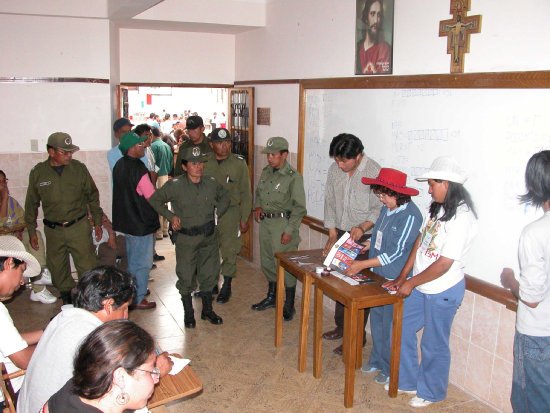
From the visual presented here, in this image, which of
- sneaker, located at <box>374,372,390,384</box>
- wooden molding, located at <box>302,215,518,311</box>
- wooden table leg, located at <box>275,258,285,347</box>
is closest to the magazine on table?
wooden table leg, located at <box>275,258,285,347</box>

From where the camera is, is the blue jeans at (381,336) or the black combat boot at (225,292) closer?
the blue jeans at (381,336)

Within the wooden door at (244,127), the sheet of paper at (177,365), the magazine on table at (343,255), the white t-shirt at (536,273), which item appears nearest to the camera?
the sheet of paper at (177,365)

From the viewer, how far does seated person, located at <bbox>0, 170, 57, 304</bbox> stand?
4.73 meters

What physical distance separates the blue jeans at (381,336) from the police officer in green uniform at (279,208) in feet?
3.63

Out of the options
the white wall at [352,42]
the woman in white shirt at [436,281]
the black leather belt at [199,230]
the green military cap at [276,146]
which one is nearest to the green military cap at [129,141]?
the black leather belt at [199,230]

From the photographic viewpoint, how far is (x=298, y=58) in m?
5.39

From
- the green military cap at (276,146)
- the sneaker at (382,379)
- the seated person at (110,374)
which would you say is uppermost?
the green military cap at (276,146)

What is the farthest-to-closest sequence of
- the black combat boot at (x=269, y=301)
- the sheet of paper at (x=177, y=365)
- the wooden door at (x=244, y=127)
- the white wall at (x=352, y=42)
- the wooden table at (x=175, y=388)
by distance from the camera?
the wooden door at (x=244, y=127) → the black combat boot at (x=269, y=301) → the white wall at (x=352, y=42) → the sheet of paper at (x=177, y=365) → the wooden table at (x=175, y=388)

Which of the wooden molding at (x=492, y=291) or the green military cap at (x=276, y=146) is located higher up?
the green military cap at (x=276, y=146)

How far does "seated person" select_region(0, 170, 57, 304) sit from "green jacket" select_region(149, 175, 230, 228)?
1.34m

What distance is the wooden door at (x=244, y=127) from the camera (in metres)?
6.49

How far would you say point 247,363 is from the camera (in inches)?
159

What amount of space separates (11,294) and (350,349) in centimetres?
198

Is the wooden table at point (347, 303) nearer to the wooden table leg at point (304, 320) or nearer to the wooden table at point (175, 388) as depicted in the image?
the wooden table leg at point (304, 320)
